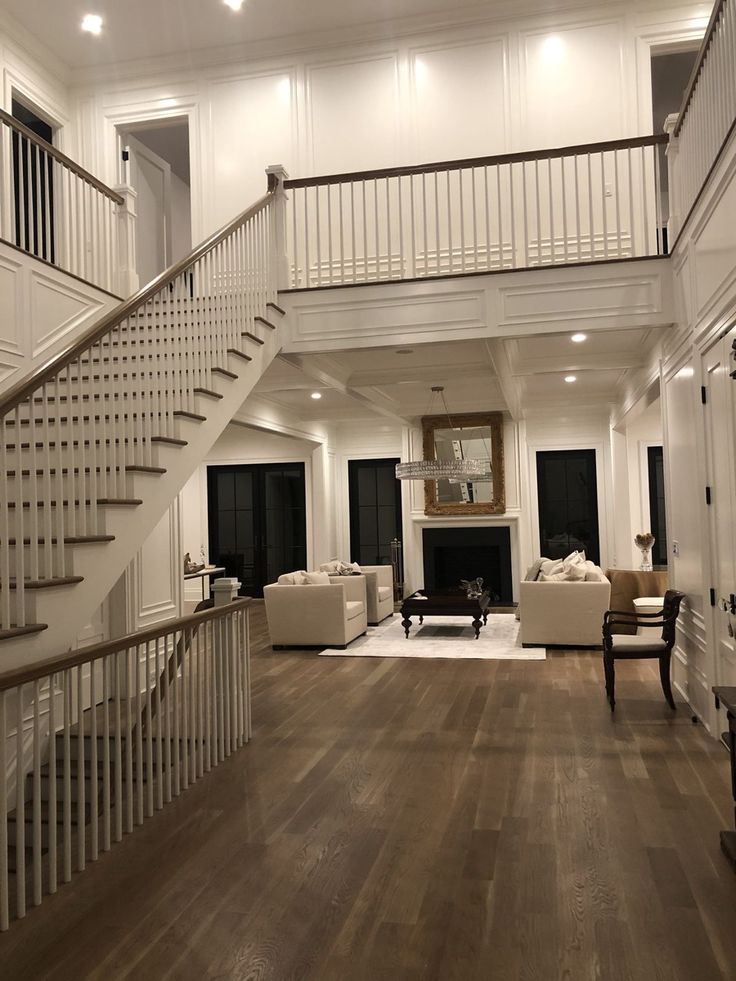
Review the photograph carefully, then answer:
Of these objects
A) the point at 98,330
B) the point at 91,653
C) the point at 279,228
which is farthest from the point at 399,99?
the point at 91,653

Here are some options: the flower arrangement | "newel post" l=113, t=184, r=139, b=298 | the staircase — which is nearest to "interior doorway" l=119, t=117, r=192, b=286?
"newel post" l=113, t=184, r=139, b=298

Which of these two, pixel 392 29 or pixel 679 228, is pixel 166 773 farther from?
pixel 392 29

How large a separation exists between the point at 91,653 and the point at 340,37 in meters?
7.14

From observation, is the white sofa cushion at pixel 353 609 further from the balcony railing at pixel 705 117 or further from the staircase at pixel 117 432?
the balcony railing at pixel 705 117

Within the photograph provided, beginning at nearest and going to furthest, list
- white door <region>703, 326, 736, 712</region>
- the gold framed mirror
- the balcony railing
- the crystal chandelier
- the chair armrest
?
the balcony railing, white door <region>703, 326, 736, 712</region>, the chair armrest, the crystal chandelier, the gold framed mirror

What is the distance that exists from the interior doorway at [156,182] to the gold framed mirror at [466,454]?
4734 mm

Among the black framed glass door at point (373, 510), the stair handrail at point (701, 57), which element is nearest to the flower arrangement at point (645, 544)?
the black framed glass door at point (373, 510)

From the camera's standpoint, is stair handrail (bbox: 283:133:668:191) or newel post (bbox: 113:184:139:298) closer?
stair handrail (bbox: 283:133:668:191)

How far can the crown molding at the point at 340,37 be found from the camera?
24.6ft

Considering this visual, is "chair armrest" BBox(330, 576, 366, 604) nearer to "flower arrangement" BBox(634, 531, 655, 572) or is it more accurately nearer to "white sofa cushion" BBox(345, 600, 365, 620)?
"white sofa cushion" BBox(345, 600, 365, 620)

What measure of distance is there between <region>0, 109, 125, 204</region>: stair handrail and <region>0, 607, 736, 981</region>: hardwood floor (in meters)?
4.40

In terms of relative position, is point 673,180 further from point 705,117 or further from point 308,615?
point 308,615

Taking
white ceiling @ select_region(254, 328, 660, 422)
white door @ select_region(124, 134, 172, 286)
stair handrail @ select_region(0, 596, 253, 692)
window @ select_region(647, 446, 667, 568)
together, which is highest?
white door @ select_region(124, 134, 172, 286)

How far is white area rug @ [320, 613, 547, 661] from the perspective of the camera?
805 cm
